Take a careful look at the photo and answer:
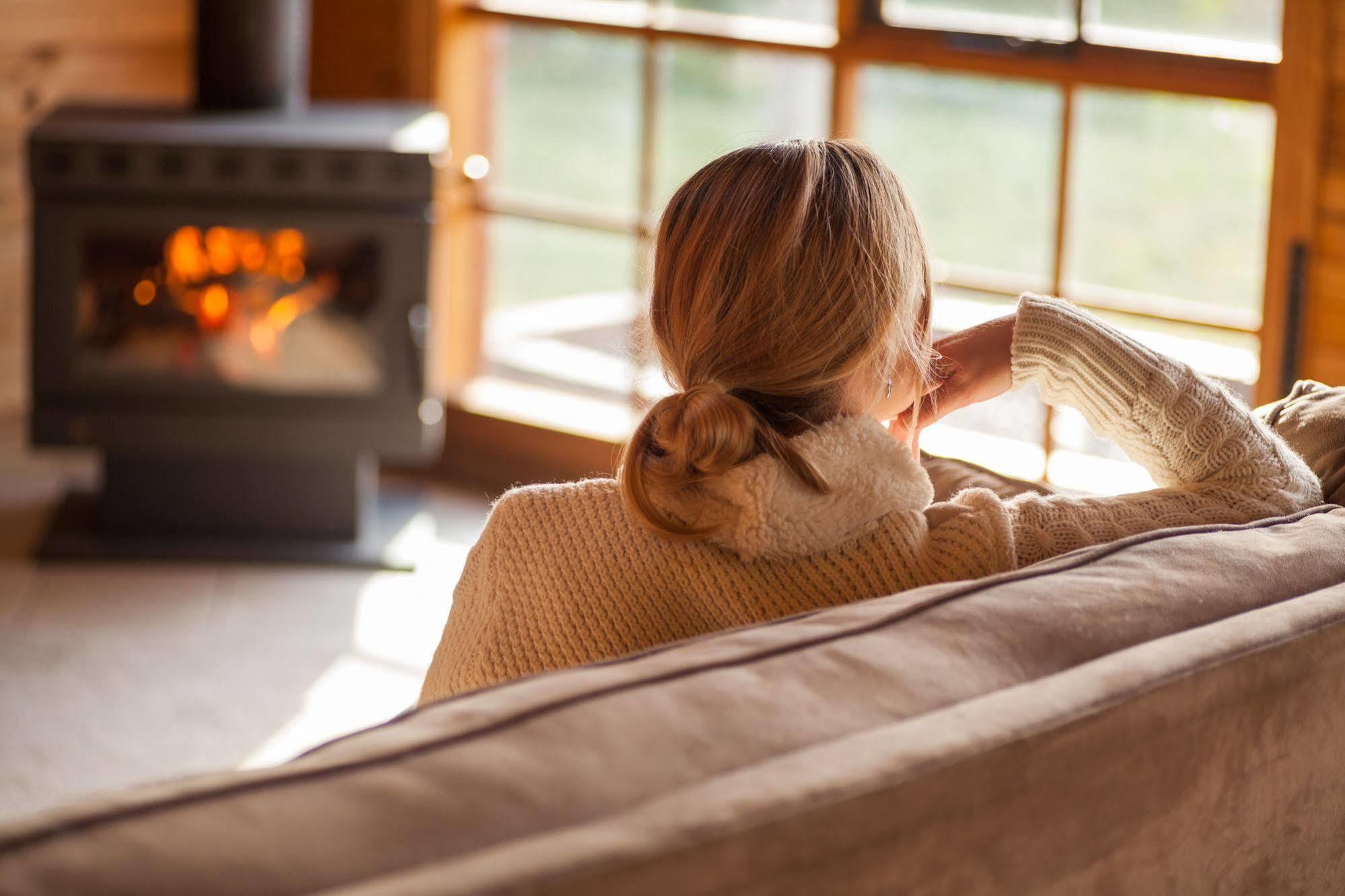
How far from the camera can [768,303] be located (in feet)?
3.51

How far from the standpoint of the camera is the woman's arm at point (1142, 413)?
1.21m

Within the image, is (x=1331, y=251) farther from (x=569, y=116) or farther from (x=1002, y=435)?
(x=569, y=116)

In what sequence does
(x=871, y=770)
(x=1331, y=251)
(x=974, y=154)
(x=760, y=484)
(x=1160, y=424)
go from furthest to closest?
(x=974, y=154) < (x=1331, y=251) < (x=1160, y=424) < (x=760, y=484) < (x=871, y=770)

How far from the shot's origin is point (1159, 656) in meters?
0.82

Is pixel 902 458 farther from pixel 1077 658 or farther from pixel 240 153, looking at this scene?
pixel 240 153

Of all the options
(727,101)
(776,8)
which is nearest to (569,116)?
(727,101)

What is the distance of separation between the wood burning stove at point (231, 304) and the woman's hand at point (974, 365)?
1.85 meters

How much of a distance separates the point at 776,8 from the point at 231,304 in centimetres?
127

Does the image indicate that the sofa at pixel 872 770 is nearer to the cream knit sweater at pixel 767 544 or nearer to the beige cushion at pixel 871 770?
the beige cushion at pixel 871 770

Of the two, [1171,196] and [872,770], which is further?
[1171,196]

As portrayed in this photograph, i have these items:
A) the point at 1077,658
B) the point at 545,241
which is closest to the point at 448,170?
the point at 545,241

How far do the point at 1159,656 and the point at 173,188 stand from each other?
100 inches

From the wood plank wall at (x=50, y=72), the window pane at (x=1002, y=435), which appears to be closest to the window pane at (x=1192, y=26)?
the window pane at (x=1002, y=435)

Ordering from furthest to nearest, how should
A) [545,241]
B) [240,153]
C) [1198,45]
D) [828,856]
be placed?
[545,241]
[240,153]
[1198,45]
[828,856]
